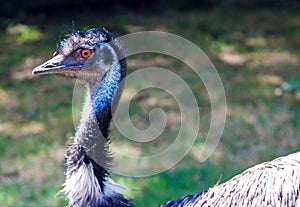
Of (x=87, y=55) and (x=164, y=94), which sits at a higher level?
(x=87, y=55)

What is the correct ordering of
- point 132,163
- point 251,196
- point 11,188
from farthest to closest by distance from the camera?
point 132,163, point 11,188, point 251,196

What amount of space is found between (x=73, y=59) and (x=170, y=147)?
6.37 feet

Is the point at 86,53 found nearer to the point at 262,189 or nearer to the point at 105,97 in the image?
the point at 105,97

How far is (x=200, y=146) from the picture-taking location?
4.61 meters

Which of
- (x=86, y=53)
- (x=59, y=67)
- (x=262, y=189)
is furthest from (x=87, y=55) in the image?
(x=262, y=189)

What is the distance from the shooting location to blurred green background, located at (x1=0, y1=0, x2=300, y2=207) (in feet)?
13.9

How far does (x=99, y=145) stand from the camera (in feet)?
8.96

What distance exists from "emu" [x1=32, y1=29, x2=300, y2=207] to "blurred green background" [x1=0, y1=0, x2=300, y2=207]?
0.30 meters

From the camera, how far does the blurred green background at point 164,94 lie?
4.22 m

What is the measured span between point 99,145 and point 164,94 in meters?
2.74

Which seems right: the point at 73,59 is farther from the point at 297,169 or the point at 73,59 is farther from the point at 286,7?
the point at 286,7

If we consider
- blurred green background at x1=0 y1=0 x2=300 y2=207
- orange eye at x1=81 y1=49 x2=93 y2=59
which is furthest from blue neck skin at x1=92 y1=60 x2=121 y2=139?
blurred green background at x1=0 y1=0 x2=300 y2=207

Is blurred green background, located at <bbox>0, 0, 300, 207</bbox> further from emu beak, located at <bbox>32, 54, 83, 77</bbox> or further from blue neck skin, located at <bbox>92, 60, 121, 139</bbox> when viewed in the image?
blue neck skin, located at <bbox>92, 60, 121, 139</bbox>

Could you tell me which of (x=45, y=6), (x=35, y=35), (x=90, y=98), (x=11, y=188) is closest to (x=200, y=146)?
(x=11, y=188)
